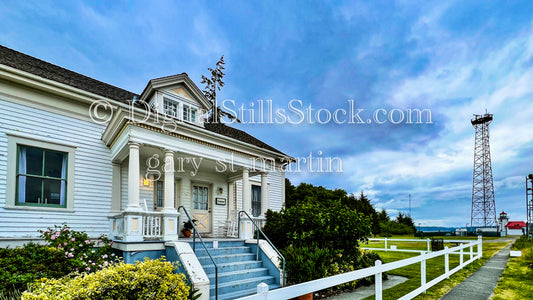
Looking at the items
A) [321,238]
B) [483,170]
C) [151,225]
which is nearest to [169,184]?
[151,225]

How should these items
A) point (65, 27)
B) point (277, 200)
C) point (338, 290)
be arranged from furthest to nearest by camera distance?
point (277, 200) < point (65, 27) < point (338, 290)

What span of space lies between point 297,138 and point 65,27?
45.5ft

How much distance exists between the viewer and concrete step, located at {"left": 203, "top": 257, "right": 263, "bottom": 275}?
23.8ft

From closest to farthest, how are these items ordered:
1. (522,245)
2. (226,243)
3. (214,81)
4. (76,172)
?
1. (226,243)
2. (76,172)
3. (522,245)
4. (214,81)

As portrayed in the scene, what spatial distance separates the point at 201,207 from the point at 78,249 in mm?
5246

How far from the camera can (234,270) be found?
7.64 metres

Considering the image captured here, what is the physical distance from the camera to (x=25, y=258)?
6770mm

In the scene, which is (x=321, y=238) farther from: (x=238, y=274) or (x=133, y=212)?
(x=133, y=212)

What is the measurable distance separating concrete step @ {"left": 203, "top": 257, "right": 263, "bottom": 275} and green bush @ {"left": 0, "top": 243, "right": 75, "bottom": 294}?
3074mm

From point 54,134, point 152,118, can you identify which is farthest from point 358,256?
point 54,134

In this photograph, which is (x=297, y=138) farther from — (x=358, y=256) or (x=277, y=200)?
(x=358, y=256)

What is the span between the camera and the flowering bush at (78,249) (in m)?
7.23

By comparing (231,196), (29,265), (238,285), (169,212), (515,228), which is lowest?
(515,228)

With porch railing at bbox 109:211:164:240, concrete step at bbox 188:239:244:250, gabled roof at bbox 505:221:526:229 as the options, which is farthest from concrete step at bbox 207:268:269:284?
gabled roof at bbox 505:221:526:229
